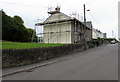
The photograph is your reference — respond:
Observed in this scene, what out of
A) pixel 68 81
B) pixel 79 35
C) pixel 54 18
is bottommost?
pixel 68 81

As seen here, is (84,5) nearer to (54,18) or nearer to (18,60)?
(54,18)

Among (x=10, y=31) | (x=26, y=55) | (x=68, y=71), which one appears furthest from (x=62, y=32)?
(x=68, y=71)

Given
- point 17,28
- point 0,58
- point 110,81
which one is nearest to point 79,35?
point 17,28

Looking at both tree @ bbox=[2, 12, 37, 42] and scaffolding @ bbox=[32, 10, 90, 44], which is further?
tree @ bbox=[2, 12, 37, 42]

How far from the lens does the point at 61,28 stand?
127 ft

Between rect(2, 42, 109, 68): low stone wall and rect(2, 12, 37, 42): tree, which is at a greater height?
rect(2, 12, 37, 42): tree

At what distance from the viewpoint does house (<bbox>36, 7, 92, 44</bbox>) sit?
36928 millimetres

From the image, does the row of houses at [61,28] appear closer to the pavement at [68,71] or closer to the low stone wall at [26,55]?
the low stone wall at [26,55]

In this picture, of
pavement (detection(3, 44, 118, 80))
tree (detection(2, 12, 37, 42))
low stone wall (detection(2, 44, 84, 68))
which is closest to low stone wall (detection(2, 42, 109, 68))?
low stone wall (detection(2, 44, 84, 68))

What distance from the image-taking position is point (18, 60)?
12.1 meters

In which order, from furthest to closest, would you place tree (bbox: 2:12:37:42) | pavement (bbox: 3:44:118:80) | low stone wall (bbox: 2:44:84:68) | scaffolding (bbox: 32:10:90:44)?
tree (bbox: 2:12:37:42) → scaffolding (bbox: 32:10:90:44) → low stone wall (bbox: 2:44:84:68) → pavement (bbox: 3:44:118:80)

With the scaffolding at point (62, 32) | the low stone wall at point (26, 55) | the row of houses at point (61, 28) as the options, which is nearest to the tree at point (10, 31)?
the scaffolding at point (62, 32)

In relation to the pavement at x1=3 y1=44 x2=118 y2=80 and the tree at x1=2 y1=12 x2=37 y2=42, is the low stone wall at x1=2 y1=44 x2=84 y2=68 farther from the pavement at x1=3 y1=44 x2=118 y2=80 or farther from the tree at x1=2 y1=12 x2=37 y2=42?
the tree at x1=2 y1=12 x2=37 y2=42

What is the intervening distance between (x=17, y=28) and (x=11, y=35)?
109 inches
